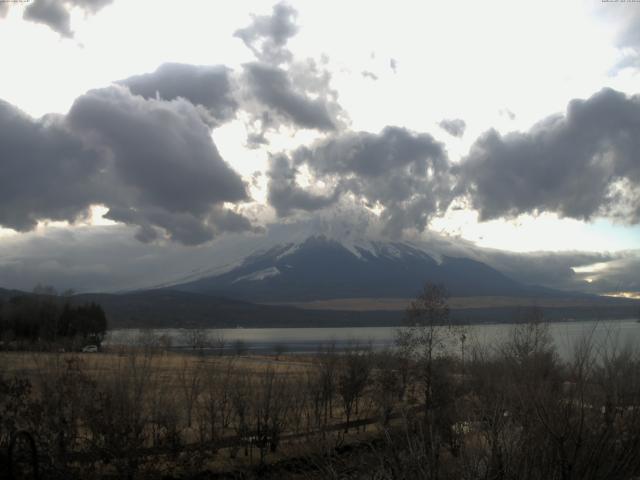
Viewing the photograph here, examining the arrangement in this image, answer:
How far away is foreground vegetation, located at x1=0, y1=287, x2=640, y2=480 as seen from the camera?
9.68 m

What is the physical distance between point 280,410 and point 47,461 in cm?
1496

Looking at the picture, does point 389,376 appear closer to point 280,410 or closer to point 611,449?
point 280,410

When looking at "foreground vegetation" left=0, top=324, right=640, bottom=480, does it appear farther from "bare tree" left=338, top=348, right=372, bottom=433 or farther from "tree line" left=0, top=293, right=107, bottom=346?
"tree line" left=0, top=293, right=107, bottom=346

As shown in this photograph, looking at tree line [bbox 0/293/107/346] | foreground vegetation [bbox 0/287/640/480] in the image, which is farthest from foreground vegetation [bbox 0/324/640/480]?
tree line [bbox 0/293/107/346]

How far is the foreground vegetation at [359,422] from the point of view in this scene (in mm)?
9680

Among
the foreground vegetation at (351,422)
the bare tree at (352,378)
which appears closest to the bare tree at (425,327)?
the foreground vegetation at (351,422)

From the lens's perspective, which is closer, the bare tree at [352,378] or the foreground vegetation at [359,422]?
the foreground vegetation at [359,422]

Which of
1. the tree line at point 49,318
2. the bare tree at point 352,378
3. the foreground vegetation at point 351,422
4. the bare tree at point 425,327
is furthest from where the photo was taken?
the tree line at point 49,318

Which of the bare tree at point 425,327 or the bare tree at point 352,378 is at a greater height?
the bare tree at point 425,327

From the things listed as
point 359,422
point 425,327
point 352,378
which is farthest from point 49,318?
point 359,422

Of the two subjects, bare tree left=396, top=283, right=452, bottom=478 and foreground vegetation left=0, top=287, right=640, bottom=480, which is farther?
bare tree left=396, top=283, right=452, bottom=478

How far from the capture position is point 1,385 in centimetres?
1678

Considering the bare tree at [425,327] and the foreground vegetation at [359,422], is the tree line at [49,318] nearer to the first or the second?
the bare tree at [425,327]

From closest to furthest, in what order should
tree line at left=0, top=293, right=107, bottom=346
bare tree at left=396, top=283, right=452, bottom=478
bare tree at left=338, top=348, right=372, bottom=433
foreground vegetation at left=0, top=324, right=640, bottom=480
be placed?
foreground vegetation at left=0, top=324, right=640, bottom=480 → bare tree at left=338, top=348, right=372, bottom=433 → bare tree at left=396, top=283, right=452, bottom=478 → tree line at left=0, top=293, right=107, bottom=346
